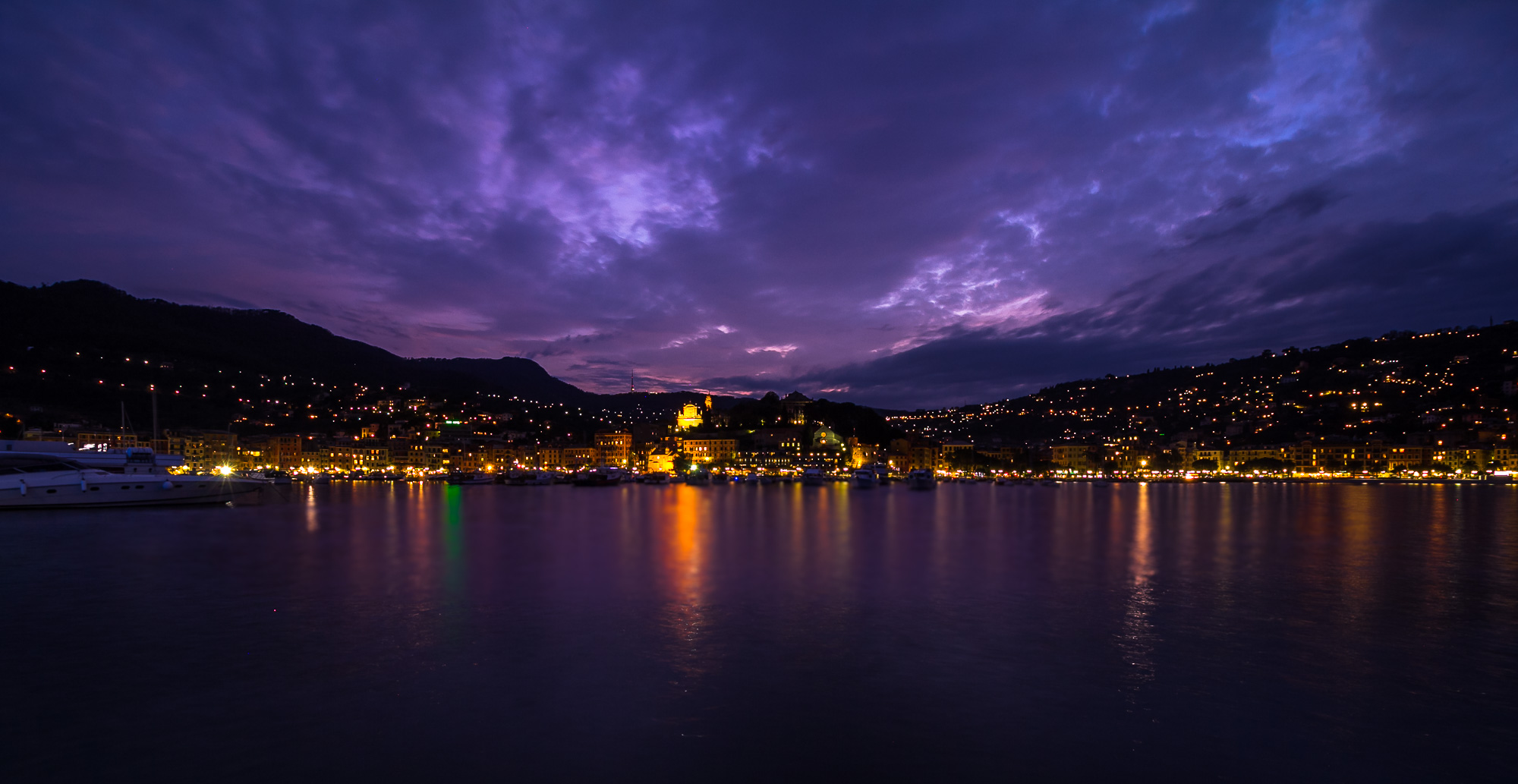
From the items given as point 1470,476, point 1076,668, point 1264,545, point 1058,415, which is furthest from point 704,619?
point 1058,415

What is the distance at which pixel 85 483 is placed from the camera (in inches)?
988

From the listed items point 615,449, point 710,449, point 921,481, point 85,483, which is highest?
point 85,483

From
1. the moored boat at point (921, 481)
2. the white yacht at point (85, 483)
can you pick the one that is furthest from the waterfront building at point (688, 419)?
the white yacht at point (85, 483)

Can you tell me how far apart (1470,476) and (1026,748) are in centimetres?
10337

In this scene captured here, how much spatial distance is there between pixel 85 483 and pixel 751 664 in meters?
29.8

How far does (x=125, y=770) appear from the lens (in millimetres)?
4484

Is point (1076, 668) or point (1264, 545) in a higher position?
point (1076, 668)

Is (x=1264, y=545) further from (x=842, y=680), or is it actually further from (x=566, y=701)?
(x=566, y=701)

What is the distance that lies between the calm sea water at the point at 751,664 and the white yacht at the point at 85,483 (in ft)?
34.8

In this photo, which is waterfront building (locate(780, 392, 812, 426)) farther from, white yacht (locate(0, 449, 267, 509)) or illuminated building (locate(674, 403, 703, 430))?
white yacht (locate(0, 449, 267, 509))

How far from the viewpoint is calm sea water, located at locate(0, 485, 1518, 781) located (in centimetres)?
478

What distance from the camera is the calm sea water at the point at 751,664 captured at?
188 inches

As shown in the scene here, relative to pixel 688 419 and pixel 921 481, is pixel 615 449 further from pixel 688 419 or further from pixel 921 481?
pixel 921 481

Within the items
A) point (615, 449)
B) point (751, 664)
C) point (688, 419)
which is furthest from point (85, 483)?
point (688, 419)
